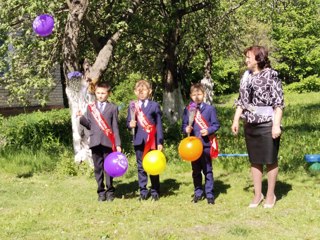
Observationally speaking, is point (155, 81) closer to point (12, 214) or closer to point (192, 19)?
point (192, 19)

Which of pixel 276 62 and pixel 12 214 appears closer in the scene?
pixel 12 214

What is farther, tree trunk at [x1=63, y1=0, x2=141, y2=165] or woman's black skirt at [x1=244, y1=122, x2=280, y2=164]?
tree trunk at [x1=63, y1=0, x2=141, y2=165]

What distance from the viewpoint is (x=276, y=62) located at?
4062cm

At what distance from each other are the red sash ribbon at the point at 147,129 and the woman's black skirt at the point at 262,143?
1395 mm

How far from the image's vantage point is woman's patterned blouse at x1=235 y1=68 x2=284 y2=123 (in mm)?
5906

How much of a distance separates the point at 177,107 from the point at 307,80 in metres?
26.4

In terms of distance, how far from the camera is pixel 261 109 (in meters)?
5.96

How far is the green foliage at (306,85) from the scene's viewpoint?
38.5 meters

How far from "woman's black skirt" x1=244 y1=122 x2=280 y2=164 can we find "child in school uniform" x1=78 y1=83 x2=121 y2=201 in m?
1.88

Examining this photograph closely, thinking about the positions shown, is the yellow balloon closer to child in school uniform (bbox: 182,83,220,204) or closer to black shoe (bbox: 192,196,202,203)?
child in school uniform (bbox: 182,83,220,204)

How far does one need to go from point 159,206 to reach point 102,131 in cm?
133

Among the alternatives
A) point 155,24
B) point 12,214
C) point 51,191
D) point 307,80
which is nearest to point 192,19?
point 155,24

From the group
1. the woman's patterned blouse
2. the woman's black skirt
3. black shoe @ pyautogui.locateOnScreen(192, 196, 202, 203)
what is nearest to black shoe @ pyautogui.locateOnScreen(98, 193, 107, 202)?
black shoe @ pyautogui.locateOnScreen(192, 196, 202, 203)

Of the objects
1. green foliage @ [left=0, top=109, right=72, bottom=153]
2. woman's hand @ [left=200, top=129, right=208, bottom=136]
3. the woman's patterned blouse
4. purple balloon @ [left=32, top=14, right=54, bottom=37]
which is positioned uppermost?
purple balloon @ [left=32, top=14, right=54, bottom=37]
